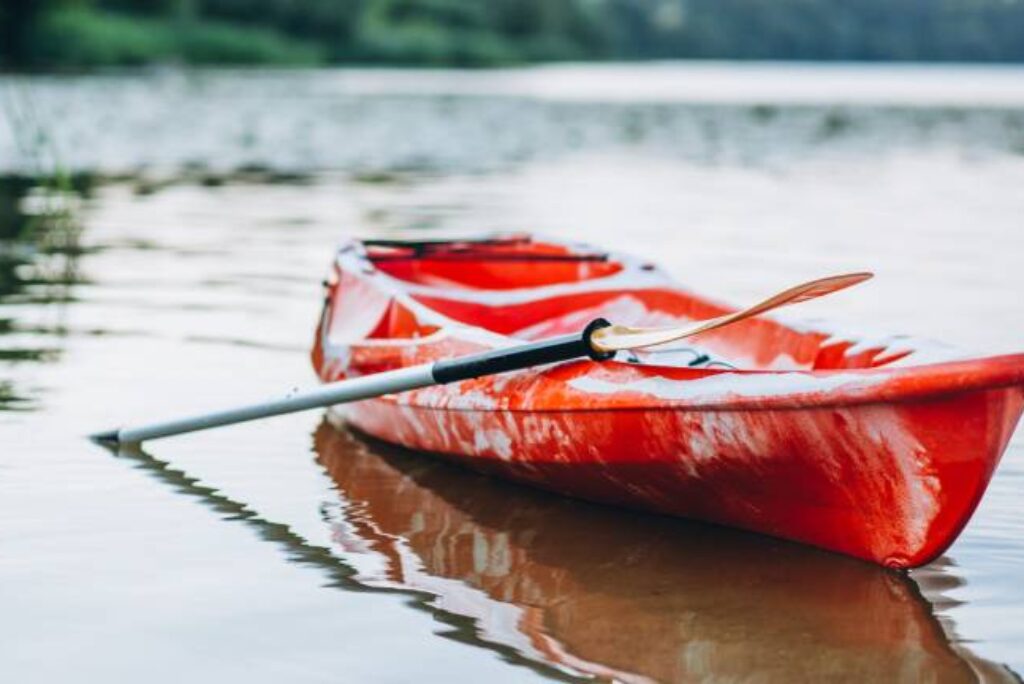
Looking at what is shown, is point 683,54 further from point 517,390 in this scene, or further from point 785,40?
point 517,390

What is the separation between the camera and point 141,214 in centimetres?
1488

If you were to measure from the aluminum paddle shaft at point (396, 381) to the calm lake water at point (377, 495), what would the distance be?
159 millimetres

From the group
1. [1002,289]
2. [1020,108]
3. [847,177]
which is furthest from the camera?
[1020,108]

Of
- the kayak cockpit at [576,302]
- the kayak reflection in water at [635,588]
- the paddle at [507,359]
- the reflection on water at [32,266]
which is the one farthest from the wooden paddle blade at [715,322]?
the reflection on water at [32,266]

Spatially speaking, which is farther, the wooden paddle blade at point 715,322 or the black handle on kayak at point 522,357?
the black handle on kayak at point 522,357

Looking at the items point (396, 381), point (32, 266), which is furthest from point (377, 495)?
point (32, 266)

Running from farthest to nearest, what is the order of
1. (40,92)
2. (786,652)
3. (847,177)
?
(40,92) → (847,177) → (786,652)

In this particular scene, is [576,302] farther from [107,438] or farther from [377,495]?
[107,438]

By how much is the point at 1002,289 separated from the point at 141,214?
24.9 feet

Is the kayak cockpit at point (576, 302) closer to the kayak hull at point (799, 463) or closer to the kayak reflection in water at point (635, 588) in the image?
the kayak hull at point (799, 463)

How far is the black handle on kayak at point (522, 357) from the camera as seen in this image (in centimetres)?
527

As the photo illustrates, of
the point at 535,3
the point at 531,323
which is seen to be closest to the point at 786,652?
the point at 531,323

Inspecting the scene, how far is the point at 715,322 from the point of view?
16.5 feet

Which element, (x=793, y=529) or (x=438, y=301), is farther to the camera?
(x=438, y=301)
